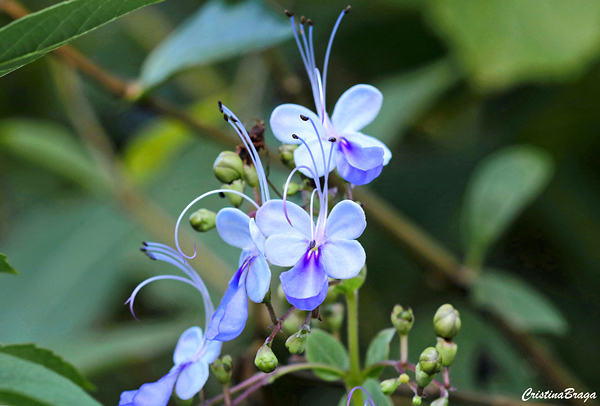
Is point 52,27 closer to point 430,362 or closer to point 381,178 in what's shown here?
point 430,362

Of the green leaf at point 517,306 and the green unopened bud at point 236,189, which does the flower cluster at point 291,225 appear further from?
the green leaf at point 517,306

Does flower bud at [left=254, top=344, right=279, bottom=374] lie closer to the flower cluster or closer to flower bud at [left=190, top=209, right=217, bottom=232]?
the flower cluster

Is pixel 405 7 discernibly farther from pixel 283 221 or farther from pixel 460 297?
pixel 283 221

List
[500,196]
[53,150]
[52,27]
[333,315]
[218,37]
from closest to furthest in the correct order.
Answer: [52,27] < [333,315] < [218,37] < [500,196] < [53,150]

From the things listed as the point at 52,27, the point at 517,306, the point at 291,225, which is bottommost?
the point at 517,306

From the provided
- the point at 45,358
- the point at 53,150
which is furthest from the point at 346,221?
the point at 53,150

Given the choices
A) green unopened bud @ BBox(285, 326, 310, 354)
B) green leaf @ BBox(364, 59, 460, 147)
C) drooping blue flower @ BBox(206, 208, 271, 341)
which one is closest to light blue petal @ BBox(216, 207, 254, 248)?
drooping blue flower @ BBox(206, 208, 271, 341)

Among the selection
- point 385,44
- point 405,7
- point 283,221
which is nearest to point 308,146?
point 283,221
